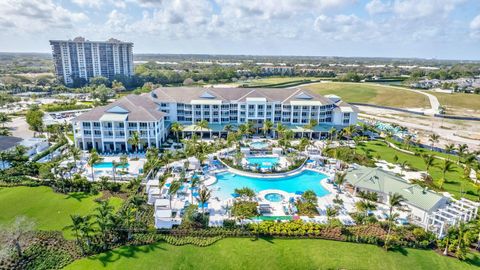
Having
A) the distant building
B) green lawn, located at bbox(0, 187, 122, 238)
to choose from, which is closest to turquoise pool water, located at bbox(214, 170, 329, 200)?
green lawn, located at bbox(0, 187, 122, 238)

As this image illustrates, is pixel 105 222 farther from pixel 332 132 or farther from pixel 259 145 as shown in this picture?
pixel 332 132

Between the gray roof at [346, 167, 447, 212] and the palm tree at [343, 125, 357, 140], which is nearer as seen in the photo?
the gray roof at [346, 167, 447, 212]

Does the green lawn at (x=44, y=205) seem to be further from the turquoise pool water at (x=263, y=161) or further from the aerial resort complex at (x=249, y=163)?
the turquoise pool water at (x=263, y=161)

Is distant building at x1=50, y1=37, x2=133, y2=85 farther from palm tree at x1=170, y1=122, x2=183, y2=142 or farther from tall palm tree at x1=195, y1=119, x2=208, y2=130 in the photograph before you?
tall palm tree at x1=195, y1=119, x2=208, y2=130

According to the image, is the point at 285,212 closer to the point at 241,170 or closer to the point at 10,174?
the point at 241,170

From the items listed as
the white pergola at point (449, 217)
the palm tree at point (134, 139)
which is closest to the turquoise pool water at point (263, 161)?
the palm tree at point (134, 139)

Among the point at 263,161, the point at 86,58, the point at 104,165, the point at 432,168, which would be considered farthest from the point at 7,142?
the point at 86,58

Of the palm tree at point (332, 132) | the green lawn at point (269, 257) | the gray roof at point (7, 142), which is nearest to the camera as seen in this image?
the green lawn at point (269, 257)

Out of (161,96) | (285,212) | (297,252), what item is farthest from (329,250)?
(161,96)
